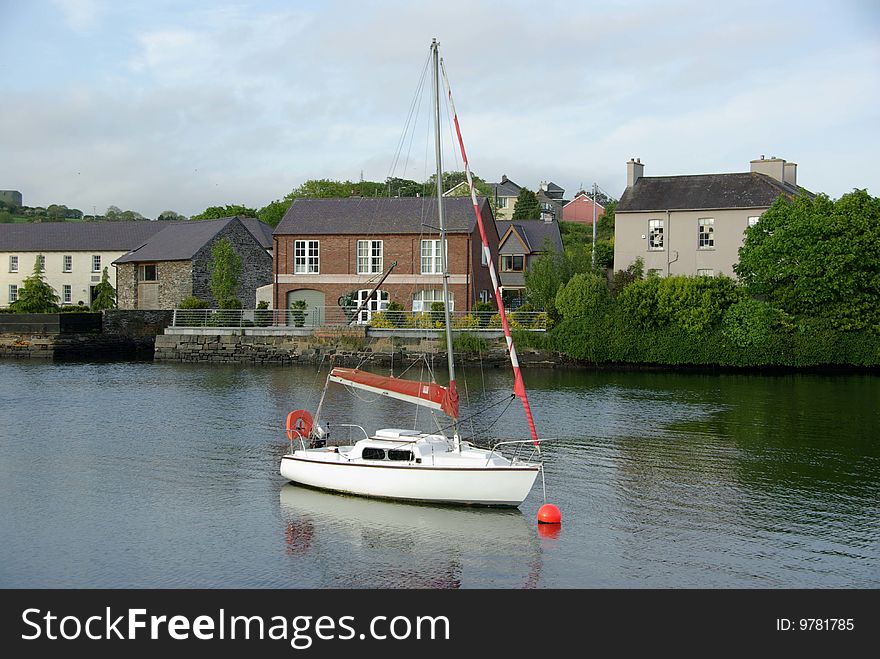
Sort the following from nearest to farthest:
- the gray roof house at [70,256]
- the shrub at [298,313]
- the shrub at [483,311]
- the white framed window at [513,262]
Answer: the shrub at [483,311], the shrub at [298,313], the white framed window at [513,262], the gray roof house at [70,256]

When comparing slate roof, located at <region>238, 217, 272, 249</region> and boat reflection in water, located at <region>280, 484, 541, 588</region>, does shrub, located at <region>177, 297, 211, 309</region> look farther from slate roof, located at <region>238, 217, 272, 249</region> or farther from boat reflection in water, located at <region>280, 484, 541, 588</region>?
boat reflection in water, located at <region>280, 484, 541, 588</region>

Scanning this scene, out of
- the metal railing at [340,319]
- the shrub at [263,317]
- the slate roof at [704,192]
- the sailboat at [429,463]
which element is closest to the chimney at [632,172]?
the slate roof at [704,192]

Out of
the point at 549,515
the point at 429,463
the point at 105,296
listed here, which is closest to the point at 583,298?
the point at 429,463

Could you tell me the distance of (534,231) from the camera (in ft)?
286

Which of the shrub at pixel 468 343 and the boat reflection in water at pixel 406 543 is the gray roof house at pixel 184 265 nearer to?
the shrub at pixel 468 343

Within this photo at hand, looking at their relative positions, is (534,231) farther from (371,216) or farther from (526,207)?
(526,207)

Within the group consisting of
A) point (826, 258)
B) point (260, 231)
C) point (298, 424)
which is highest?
point (260, 231)

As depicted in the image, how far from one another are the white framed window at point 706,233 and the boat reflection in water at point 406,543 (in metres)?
41.7

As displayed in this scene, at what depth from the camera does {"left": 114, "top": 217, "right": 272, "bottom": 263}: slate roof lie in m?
73.3

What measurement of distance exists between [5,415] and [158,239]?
150 ft

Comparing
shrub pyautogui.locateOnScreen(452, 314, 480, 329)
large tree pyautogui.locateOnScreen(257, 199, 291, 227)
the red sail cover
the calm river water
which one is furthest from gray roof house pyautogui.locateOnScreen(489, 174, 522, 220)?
the red sail cover

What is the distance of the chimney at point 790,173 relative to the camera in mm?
61928

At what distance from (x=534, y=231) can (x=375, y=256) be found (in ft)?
89.9
